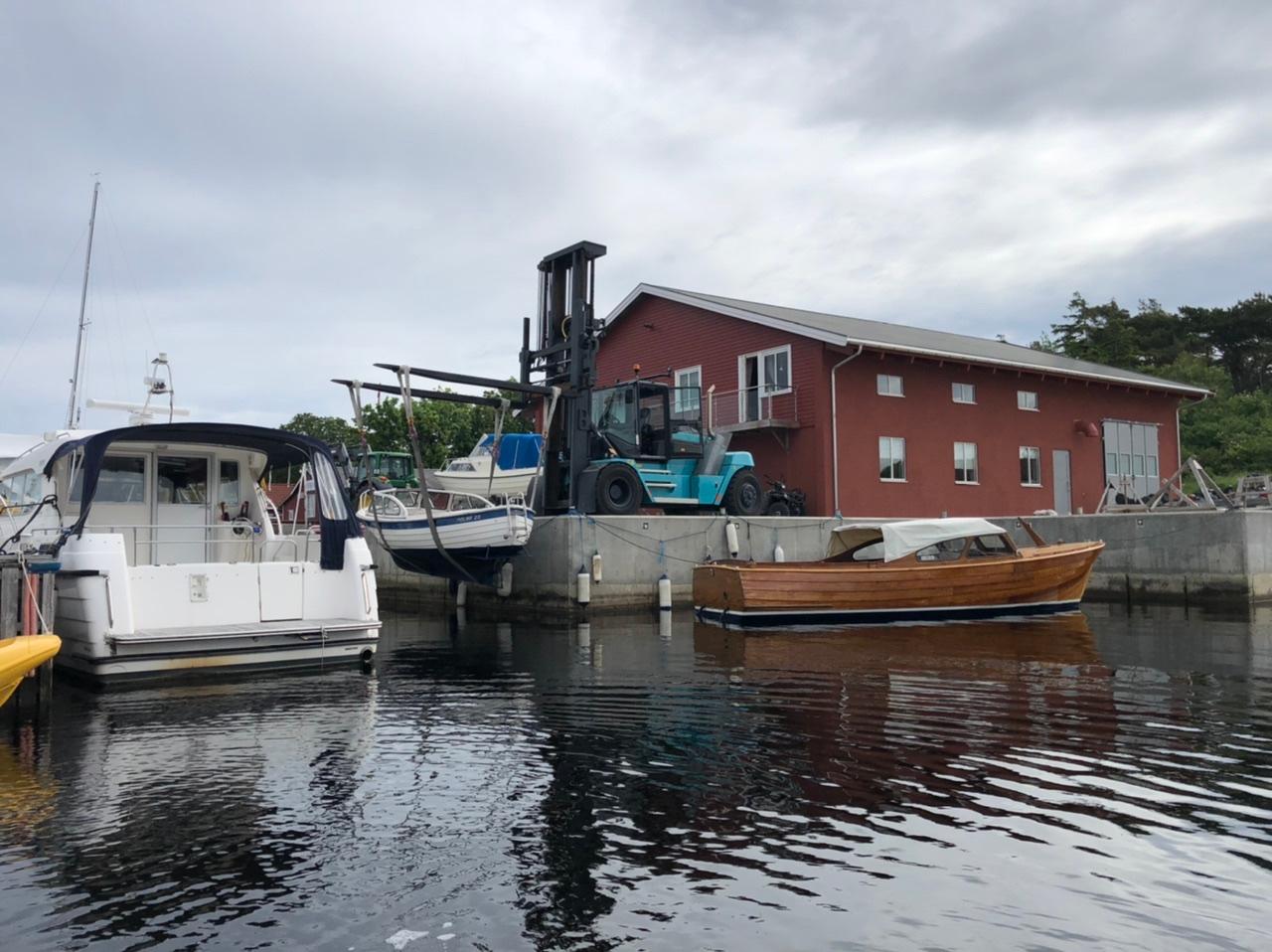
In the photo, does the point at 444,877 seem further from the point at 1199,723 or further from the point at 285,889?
the point at 1199,723

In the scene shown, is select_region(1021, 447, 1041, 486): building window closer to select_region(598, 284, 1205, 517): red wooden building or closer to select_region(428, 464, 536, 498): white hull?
select_region(598, 284, 1205, 517): red wooden building

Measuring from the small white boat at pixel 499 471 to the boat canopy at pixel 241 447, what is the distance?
6.85m

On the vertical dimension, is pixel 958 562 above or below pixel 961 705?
above

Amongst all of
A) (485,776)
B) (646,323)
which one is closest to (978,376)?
(646,323)

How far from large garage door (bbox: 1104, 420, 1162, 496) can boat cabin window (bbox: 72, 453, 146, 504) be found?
1034 inches

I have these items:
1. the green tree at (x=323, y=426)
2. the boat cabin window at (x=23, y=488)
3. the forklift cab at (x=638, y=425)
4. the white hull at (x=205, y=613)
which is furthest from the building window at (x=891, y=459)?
the green tree at (x=323, y=426)

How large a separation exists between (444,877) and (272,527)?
8.62 metres

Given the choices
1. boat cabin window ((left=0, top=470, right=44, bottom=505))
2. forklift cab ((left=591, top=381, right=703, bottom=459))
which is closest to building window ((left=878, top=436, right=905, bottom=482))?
forklift cab ((left=591, top=381, right=703, bottom=459))

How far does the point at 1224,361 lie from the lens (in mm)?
57062

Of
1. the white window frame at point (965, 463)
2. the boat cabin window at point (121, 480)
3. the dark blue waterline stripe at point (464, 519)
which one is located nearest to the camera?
the boat cabin window at point (121, 480)

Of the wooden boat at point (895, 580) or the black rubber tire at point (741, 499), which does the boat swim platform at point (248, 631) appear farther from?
the black rubber tire at point (741, 499)

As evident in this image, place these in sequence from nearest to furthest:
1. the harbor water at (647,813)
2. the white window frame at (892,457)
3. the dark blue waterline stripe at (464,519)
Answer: the harbor water at (647,813), the dark blue waterline stripe at (464,519), the white window frame at (892,457)

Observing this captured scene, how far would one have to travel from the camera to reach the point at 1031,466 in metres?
28.3

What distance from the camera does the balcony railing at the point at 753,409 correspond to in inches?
967
